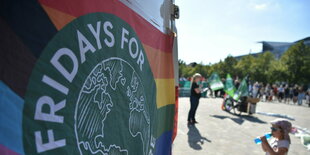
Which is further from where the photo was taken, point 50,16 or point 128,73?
point 128,73

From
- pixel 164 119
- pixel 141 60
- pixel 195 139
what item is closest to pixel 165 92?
pixel 164 119

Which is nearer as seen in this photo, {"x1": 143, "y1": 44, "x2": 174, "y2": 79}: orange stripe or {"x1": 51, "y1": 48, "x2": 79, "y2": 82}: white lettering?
{"x1": 51, "y1": 48, "x2": 79, "y2": 82}: white lettering

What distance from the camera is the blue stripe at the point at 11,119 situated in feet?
2.11

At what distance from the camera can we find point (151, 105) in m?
1.75

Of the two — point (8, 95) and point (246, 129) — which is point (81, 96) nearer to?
point (8, 95)

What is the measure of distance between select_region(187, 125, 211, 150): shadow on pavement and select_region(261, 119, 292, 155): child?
2046 mm

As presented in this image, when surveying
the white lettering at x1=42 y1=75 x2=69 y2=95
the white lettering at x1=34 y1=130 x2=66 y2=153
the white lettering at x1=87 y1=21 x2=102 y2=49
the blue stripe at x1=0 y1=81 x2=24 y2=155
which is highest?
the white lettering at x1=87 y1=21 x2=102 y2=49

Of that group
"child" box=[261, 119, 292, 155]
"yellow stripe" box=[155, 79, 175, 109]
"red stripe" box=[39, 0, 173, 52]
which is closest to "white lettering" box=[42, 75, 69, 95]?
"red stripe" box=[39, 0, 173, 52]

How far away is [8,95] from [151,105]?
1186mm

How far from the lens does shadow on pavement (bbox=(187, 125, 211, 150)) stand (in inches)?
184

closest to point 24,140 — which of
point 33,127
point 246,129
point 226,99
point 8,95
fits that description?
point 33,127

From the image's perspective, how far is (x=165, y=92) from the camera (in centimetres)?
215

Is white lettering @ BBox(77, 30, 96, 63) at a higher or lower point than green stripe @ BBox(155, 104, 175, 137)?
higher

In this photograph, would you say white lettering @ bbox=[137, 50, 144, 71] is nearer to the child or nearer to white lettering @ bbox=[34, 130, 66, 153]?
white lettering @ bbox=[34, 130, 66, 153]
